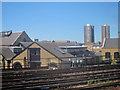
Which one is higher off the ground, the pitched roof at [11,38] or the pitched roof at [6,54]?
the pitched roof at [11,38]

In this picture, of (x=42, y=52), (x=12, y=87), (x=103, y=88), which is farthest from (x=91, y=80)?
(x=42, y=52)

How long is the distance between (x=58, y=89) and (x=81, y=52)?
10987mm

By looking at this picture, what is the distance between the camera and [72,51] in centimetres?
1458

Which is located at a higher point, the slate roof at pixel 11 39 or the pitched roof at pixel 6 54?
the slate roof at pixel 11 39

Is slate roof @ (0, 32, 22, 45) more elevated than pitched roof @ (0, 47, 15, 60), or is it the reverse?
slate roof @ (0, 32, 22, 45)

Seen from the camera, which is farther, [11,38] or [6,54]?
[11,38]

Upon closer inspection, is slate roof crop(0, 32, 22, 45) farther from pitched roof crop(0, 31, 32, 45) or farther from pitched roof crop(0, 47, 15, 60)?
pitched roof crop(0, 47, 15, 60)

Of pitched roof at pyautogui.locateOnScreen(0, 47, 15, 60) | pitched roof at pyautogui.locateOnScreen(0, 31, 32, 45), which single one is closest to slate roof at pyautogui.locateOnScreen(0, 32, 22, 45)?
pitched roof at pyautogui.locateOnScreen(0, 31, 32, 45)

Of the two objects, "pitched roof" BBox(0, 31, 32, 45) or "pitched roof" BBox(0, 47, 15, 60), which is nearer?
"pitched roof" BBox(0, 47, 15, 60)

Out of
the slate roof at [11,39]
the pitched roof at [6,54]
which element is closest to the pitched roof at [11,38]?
the slate roof at [11,39]

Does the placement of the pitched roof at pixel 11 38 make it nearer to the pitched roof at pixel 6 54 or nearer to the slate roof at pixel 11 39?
the slate roof at pixel 11 39

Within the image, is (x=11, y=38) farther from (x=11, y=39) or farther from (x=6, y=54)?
(x=6, y=54)

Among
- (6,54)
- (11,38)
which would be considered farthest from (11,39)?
(6,54)

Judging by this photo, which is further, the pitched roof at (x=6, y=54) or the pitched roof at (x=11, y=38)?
the pitched roof at (x=11, y=38)
